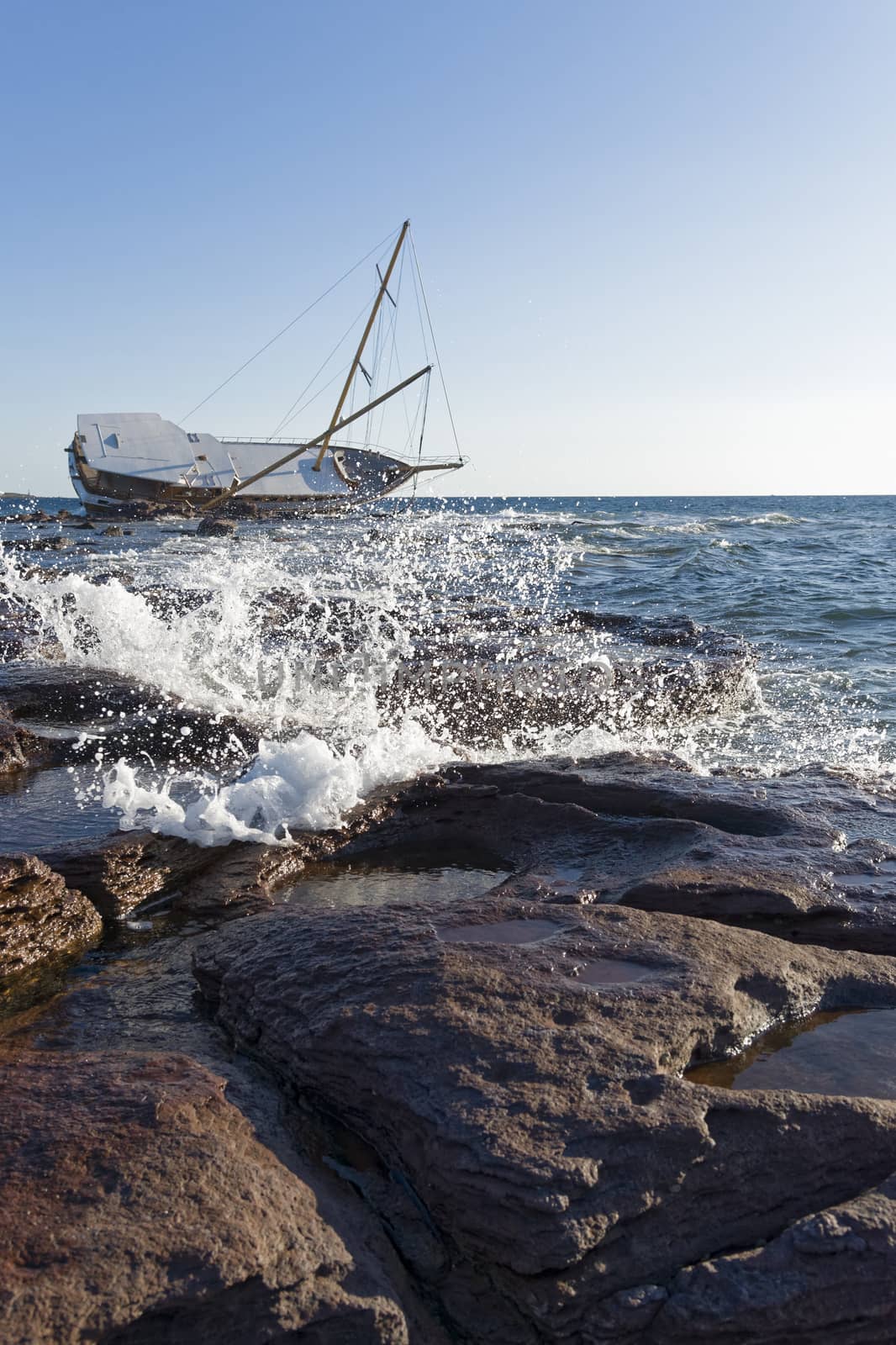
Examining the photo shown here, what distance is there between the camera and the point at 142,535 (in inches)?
1172

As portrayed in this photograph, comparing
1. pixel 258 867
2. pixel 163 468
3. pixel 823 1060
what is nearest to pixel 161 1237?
pixel 823 1060

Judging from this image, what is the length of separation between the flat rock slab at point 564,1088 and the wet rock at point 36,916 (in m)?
0.76

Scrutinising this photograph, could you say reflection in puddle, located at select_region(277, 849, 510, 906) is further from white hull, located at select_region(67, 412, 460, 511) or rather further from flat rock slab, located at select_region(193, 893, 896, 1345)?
white hull, located at select_region(67, 412, 460, 511)

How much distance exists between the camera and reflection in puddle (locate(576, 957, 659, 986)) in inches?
110

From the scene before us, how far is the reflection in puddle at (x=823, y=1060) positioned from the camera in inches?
102

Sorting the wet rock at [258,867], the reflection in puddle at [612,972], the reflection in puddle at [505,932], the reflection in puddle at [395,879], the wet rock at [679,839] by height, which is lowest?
the reflection in puddle at [395,879]

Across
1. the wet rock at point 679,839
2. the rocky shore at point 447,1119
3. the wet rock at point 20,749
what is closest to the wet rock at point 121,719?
the wet rock at point 20,749

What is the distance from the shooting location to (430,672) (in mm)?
8312

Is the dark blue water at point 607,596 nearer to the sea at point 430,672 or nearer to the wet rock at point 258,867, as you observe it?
the sea at point 430,672

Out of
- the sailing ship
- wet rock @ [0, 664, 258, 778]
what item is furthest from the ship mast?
wet rock @ [0, 664, 258, 778]

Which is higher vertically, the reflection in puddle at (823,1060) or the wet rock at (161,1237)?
the wet rock at (161,1237)

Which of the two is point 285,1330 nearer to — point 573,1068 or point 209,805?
point 573,1068

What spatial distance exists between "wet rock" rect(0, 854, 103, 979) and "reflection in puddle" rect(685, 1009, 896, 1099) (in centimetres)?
245

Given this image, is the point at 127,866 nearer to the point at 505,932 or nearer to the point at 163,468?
the point at 505,932
